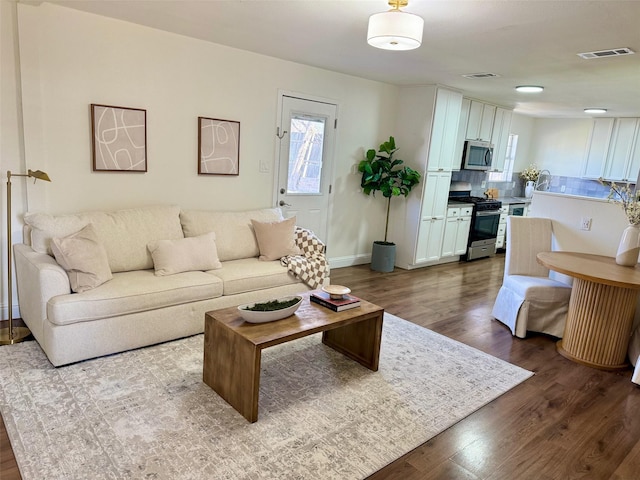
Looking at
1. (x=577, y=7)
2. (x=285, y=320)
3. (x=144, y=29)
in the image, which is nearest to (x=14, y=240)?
(x=144, y=29)

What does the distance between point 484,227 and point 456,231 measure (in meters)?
0.71

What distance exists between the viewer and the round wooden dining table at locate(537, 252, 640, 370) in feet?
10.3

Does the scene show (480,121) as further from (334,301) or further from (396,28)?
(334,301)

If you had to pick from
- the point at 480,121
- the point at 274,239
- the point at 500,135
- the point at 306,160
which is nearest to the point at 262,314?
the point at 274,239

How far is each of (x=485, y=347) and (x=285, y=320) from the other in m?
1.87

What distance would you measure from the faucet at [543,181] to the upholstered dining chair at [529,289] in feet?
16.0

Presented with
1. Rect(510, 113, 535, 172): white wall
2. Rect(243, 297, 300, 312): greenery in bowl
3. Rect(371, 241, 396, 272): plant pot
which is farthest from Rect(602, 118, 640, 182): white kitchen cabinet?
Rect(243, 297, 300, 312): greenery in bowl

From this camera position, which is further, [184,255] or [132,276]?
[184,255]

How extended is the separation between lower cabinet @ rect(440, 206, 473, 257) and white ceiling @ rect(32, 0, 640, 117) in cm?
188

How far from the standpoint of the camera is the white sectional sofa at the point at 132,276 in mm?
2693

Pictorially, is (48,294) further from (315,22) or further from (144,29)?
(315,22)

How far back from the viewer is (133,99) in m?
3.58

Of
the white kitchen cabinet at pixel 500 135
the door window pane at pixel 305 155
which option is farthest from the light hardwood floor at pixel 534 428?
the white kitchen cabinet at pixel 500 135

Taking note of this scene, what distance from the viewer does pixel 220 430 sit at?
2.20 m
